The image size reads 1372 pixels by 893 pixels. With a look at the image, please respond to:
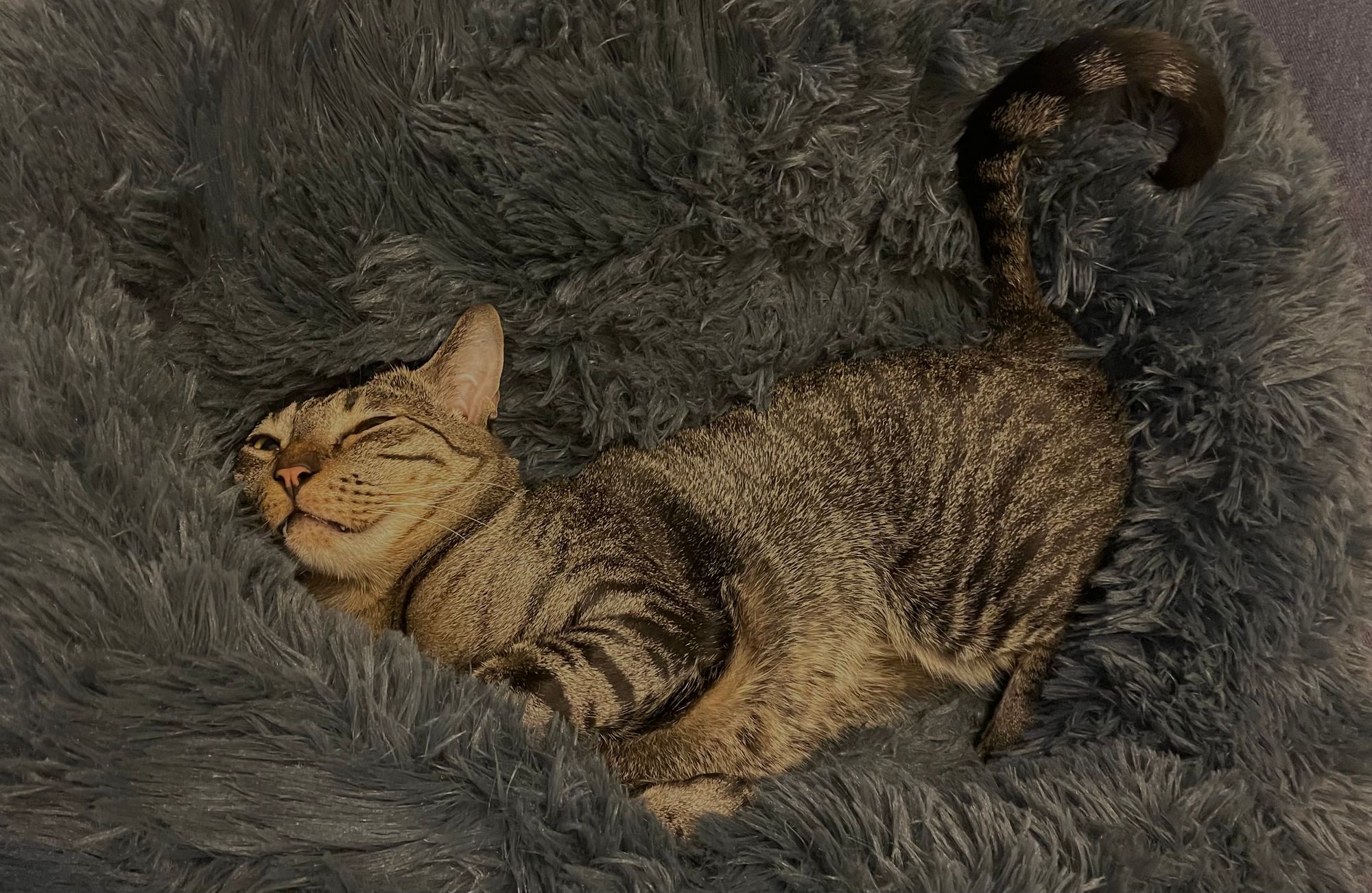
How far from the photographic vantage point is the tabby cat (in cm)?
93

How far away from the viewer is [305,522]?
0.92m

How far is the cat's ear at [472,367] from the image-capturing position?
1.01m

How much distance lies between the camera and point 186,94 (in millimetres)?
932

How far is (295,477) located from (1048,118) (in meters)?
0.97

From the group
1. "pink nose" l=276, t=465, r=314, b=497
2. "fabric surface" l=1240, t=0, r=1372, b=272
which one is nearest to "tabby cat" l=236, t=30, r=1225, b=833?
"pink nose" l=276, t=465, r=314, b=497

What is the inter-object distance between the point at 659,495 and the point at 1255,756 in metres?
0.72

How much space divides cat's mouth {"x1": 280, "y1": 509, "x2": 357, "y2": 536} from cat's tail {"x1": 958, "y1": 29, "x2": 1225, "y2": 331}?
0.88 metres

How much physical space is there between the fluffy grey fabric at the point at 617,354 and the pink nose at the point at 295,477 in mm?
65

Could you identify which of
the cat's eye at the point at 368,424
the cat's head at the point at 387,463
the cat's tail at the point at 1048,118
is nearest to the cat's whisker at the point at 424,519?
the cat's head at the point at 387,463

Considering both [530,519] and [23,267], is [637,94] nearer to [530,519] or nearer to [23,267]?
[530,519]

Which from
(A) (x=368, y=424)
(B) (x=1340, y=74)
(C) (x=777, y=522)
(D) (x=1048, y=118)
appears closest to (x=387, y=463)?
(A) (x=368, y=424)

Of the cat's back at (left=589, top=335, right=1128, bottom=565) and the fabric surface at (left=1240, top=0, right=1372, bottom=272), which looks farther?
the fabric surface at (left=1240, top=0, right=1372, bottom=272)

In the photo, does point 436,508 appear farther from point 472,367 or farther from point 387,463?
point 472,367

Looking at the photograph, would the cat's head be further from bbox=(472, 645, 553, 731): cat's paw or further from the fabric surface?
the fabric surface
